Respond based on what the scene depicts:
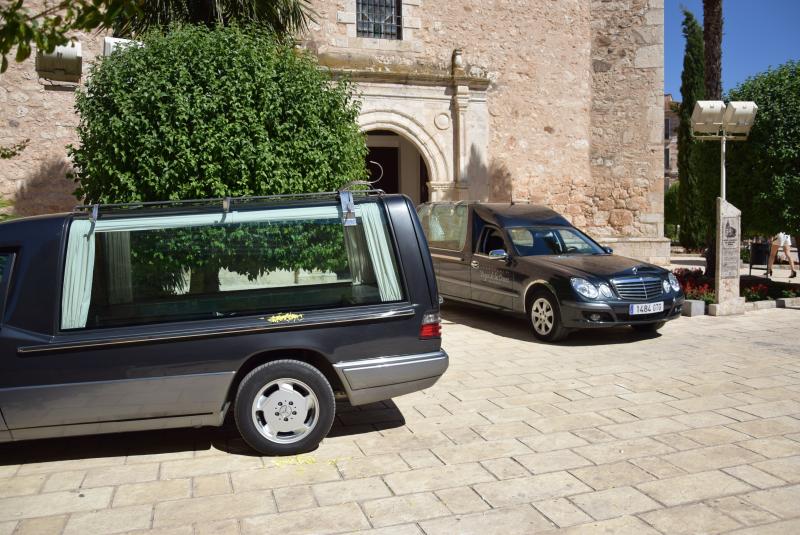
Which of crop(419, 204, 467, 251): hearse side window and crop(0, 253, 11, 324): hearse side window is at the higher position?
crop(419, 204, 467, 251): hearse side window

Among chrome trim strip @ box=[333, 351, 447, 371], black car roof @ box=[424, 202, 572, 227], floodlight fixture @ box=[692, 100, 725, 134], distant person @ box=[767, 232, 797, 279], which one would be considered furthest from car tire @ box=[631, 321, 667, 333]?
distant person @ box=[767, 232, 797, 279]

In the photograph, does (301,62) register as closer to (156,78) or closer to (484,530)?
(156,78)

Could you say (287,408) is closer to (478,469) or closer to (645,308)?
(478,469)

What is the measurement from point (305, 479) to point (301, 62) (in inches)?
199

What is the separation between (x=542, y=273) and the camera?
8.48m

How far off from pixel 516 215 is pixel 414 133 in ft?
17.3

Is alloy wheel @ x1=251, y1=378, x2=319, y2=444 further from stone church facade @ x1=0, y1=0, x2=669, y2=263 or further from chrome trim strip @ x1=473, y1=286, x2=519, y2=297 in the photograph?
stone church facade @ x1=0, y1=0, x2=669, y2=263

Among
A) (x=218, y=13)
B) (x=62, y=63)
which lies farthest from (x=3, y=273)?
(x=218, y=13)

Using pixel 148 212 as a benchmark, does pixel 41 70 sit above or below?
above

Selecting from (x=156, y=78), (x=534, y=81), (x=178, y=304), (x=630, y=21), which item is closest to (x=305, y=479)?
(x=178, y=304)

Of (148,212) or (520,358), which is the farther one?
(520,358)

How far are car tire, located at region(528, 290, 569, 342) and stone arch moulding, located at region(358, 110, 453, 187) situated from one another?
6546 millimetres

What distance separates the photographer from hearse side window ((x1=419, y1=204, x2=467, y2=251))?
10242 mm

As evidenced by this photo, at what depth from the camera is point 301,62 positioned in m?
7.72
